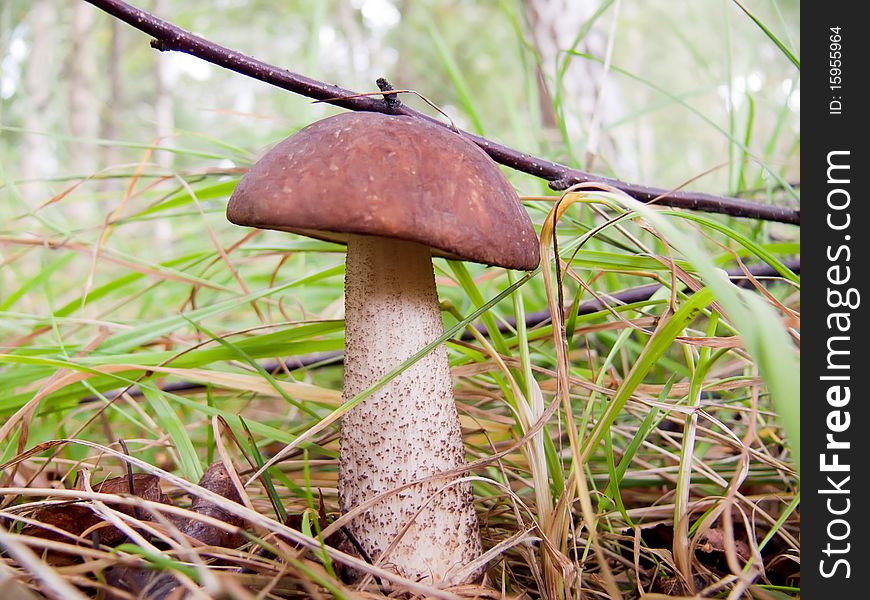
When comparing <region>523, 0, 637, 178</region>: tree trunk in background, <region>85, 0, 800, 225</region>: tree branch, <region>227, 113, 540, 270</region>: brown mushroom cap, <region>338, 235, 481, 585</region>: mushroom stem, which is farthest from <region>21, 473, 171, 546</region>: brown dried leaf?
<region>523, 0, 637, 178</region>: tree trunk in background

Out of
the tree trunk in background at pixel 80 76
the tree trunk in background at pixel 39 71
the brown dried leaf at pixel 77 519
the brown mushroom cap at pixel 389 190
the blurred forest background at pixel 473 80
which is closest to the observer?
the brown mushroom cap at pixel 389 190

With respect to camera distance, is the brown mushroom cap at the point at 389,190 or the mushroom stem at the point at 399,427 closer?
the brown mushroom cap at the point at 389,190

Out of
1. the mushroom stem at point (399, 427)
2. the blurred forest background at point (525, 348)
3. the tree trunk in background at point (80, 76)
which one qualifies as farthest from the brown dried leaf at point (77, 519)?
the tree trunk in background at point (80, 76)

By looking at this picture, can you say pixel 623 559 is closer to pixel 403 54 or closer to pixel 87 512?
pixel 87 512

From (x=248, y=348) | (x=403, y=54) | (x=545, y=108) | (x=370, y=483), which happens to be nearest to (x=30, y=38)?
(x=403, y=54)

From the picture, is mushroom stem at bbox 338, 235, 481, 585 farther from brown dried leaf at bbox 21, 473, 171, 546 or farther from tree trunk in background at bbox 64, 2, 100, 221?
tree trunk in background at bbox 64, 2, 100, 221

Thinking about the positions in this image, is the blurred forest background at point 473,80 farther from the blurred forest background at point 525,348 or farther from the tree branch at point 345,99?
the tree branch at point 345,99

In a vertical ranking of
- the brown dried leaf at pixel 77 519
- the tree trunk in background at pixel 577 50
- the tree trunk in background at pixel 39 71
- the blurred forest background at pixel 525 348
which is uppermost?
the tree trunk in background at pixel 39 71
